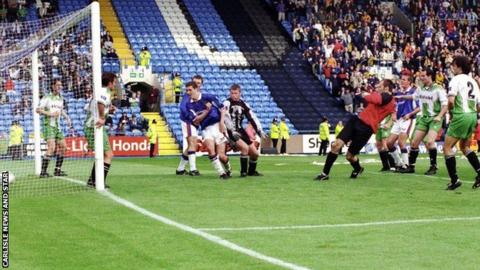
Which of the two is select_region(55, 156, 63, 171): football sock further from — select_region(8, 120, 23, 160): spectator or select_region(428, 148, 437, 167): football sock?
select_region(428, 148, 437, 167): football sock

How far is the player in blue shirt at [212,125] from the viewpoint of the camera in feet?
69.2

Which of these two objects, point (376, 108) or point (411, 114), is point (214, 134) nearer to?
point (376, 108)

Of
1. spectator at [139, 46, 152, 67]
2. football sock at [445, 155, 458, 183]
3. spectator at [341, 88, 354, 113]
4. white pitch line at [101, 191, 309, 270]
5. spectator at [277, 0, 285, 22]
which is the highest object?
spectator at [277, 0, 285, 22]

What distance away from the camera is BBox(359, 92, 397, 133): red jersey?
19938mm

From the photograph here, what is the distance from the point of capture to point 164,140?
43500 millimetres

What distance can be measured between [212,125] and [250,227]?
30.4 feet

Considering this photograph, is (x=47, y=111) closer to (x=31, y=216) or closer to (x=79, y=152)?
(x=79, y=152)

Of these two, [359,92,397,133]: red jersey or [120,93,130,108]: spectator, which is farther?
[120,93,130,108]: spectator

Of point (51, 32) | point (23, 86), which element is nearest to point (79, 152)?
point (23, 86)

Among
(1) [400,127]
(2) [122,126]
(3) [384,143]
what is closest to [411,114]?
(1) [400,127]

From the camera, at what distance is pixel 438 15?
2325 inches

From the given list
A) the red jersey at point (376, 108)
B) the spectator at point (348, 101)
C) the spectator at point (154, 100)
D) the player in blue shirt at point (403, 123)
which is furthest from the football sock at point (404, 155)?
the spectator at point (348, 101)

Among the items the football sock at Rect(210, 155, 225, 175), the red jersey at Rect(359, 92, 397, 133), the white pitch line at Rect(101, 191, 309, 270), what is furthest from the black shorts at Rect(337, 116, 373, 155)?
the white pitch line at Rect(101, 191, 309, 270)

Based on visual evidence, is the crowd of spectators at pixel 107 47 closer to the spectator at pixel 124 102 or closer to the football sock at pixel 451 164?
the spectator at pixel 124 102
